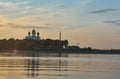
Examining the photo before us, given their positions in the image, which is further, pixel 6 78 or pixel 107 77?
pixel 107 77

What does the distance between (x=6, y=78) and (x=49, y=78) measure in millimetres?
3706

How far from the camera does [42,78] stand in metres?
35.2

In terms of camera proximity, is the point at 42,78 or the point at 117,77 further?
the point at 117,77

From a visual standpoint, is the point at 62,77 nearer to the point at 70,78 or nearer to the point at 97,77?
the point at 70,78

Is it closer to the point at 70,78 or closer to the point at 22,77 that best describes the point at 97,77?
the point at 70,78

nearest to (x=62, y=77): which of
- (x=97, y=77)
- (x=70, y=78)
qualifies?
(x=70, y=78)

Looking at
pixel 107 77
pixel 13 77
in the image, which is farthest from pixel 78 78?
pixel 13 77

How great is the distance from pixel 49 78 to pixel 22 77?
252cm

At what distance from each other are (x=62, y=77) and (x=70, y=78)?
94cm

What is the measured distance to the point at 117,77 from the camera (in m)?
37.6

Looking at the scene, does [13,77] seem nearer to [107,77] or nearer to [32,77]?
[32,77]

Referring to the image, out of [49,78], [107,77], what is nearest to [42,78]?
[49,78]

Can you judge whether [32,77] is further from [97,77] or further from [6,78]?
[97,77]

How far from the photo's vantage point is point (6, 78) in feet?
115
